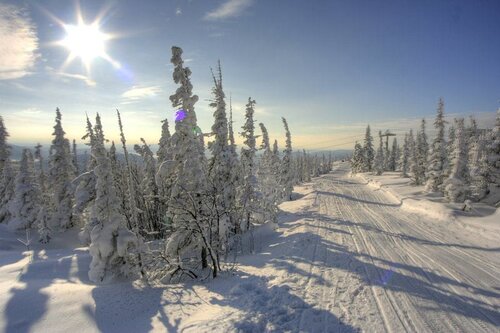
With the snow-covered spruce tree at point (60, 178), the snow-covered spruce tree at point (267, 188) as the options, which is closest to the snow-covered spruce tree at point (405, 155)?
the snow-covered spruce tree at point (267, 188)

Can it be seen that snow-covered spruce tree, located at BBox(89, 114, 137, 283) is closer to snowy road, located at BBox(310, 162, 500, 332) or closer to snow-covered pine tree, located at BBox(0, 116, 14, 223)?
snowy road, located at BBox(310, 162, 500, 332)

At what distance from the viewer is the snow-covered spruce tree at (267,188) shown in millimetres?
28766

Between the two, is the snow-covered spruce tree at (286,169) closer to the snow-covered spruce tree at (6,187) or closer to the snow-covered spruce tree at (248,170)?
the snow-covered spruce tree at (248,170)

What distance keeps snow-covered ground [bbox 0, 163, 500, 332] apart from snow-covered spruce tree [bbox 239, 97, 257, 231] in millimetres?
8597

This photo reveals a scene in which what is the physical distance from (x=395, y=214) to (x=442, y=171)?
59.7ft

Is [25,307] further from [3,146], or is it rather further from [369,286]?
[3,146]

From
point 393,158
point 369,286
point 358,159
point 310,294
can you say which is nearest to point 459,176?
point 369,286

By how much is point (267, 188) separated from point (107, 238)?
22770 millimetres

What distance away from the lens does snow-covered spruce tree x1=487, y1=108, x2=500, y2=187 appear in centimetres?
2861

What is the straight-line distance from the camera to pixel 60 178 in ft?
111

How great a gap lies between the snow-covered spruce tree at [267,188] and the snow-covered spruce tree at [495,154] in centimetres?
2312

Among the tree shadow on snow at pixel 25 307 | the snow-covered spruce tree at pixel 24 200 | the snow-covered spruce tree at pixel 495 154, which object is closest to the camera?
the tree shadow on snow at pixel 25 307

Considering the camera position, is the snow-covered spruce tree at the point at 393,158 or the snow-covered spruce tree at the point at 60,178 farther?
the snow-covered spruce tree at the point at 393,158

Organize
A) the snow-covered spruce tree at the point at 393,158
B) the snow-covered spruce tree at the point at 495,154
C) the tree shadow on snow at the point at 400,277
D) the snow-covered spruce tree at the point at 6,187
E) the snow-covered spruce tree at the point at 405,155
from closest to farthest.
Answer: the tree shadow on snow at the point at 400,277 → the snow-covered spruce tree at the point at 495,154 → the snow-covered spruce tree at the point at 6,187 → the snow-covered spruce tree at the point at 405,155 → the snow-covered spruce tree at the point at 393,158
